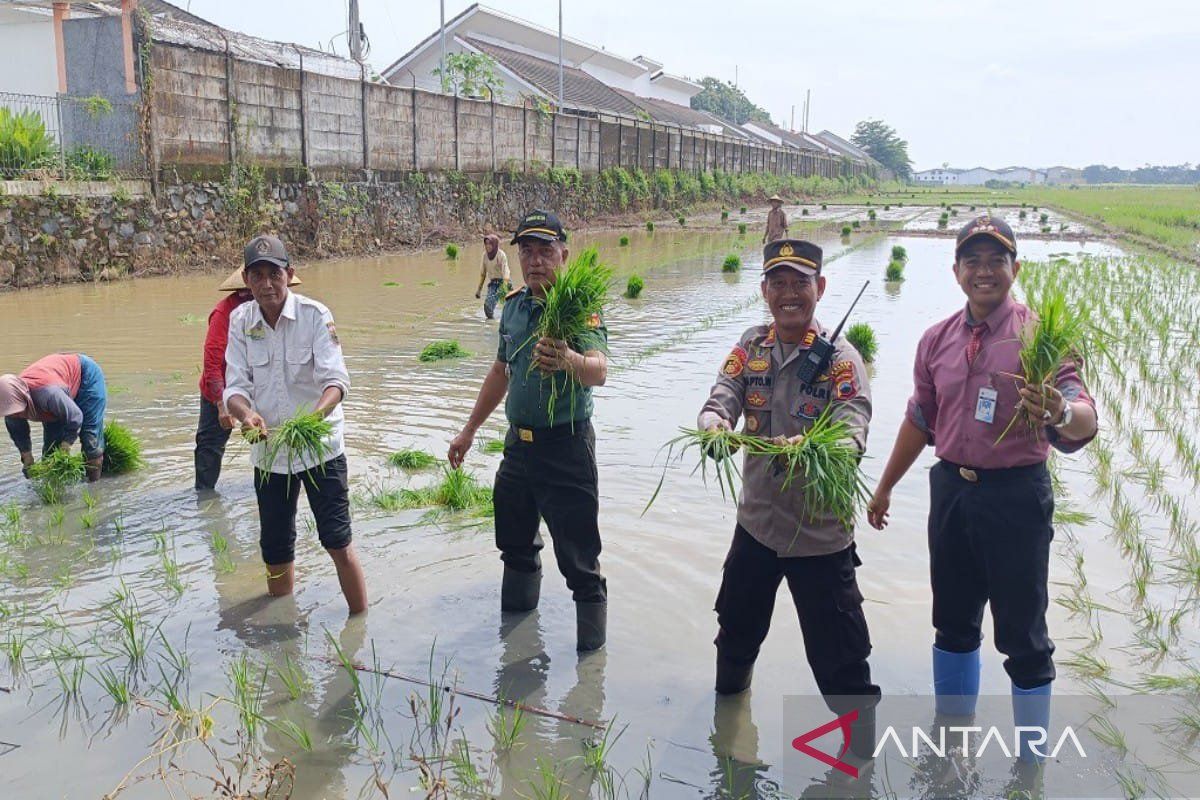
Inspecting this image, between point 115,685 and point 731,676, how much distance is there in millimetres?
2256

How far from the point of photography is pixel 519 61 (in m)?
39.8

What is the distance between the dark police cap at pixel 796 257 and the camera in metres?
3.12

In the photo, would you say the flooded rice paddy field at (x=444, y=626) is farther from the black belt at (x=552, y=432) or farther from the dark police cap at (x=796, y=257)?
the dark police cap at (x=796, y=257)

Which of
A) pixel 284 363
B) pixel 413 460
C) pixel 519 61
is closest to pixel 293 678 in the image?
pixel 284 363

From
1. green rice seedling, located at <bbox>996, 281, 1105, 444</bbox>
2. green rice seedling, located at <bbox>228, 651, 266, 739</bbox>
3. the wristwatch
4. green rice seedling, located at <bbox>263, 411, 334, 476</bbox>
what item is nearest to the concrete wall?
green rice seedling, located at <bbox>263, 411, 334, 476</bbox>

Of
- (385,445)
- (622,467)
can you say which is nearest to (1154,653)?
(622,467)

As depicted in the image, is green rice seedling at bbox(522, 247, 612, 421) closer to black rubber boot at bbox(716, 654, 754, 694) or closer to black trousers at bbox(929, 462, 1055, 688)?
black rubber boot at bbox(716, 654, 754, 694)

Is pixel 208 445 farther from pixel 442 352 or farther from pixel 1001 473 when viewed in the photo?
pixel 1001 473

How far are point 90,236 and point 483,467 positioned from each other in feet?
36.0

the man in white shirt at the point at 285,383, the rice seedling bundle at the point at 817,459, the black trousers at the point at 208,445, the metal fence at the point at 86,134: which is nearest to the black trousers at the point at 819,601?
the rice seedling bundle at the point at 817,459

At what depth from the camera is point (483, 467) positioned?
22.3 feet

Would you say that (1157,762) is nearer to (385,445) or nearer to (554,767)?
(554,767)

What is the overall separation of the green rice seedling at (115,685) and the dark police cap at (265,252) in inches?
66.0

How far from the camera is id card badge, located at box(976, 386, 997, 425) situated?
306 cm
